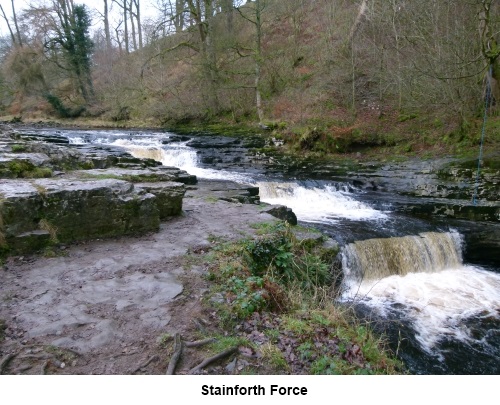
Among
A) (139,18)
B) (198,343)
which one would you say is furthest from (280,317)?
(139,18)

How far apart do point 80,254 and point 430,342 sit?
200 inches

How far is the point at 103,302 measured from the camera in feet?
12.8

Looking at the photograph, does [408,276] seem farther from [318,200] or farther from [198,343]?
[198,343]

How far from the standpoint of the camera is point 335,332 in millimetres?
3719

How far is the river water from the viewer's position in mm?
4969

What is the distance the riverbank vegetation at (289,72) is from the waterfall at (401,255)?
16.7 ft

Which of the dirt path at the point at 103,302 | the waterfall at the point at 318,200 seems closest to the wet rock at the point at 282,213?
the waterfall at the point at 318,200

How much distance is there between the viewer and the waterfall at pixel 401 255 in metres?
7.01

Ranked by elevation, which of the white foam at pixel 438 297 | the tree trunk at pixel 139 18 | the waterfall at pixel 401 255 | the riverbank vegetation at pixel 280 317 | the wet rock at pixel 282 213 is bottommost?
the white foam at pixel 438 297

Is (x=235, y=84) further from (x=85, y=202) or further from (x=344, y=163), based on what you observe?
(x=85, y=202)

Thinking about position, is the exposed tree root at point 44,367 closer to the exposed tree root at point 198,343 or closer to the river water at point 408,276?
the exposed tree root at point 198,343

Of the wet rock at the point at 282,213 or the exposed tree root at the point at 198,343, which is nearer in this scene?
the exposed tree root at the point at 198,343

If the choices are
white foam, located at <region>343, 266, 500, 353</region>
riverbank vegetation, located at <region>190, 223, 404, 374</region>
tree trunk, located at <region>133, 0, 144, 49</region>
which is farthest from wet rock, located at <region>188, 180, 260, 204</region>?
tree trunk, located at <region>133, 0, 144, 49</region>

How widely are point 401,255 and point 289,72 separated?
16.6m
